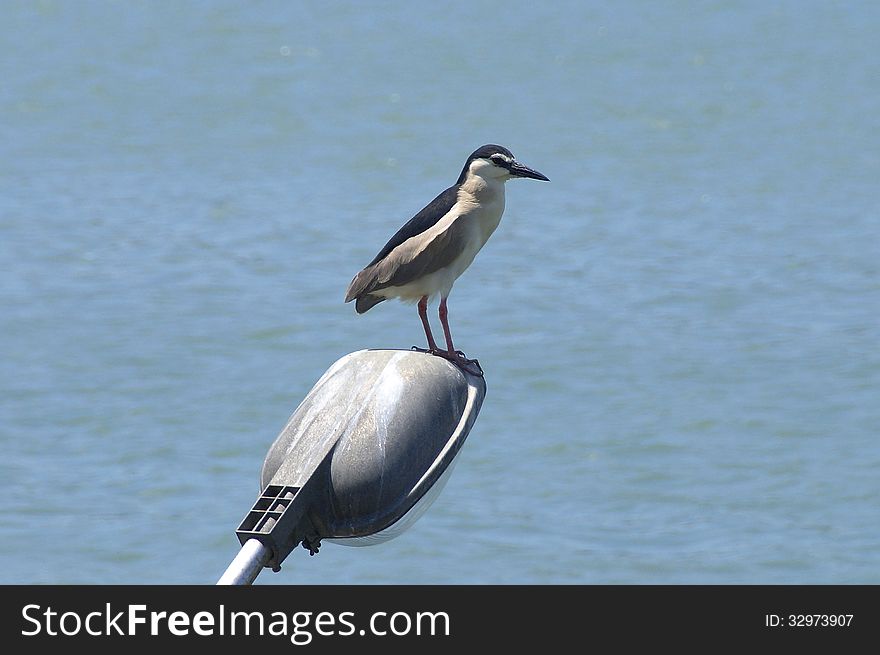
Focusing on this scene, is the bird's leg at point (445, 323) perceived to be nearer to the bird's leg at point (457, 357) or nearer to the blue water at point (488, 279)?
the bird's leg at point (457, 357)

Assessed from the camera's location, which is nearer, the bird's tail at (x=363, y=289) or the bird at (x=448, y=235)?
the bird at (x=448, y=235)

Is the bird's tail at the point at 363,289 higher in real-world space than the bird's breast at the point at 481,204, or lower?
lower

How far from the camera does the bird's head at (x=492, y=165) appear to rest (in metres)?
7.44

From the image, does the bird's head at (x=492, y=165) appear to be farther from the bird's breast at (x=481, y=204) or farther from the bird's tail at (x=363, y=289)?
the bird's tail at (x=363, y=289)

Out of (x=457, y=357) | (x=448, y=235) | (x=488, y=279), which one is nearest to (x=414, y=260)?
(x=448, y=235)

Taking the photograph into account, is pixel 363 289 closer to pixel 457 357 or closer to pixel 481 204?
pixel 481 204

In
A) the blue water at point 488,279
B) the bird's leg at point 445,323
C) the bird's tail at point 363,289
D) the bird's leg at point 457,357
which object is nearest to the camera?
the bird's leg at point 457,357

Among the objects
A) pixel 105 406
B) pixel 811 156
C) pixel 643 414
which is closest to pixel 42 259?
pixel 105 406

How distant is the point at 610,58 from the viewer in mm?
48656

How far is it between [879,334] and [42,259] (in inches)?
637

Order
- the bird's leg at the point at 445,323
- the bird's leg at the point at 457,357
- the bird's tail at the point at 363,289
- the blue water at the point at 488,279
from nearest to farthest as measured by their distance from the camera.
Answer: the bird's leg at the point at 457,357 → the bird's leg at the point at 445,323 → the bird's tail at the point at 363,289 → the blue water at the point at 488,279

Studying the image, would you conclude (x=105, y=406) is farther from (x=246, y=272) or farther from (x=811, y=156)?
(x=811, y=156)

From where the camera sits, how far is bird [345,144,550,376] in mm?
7488

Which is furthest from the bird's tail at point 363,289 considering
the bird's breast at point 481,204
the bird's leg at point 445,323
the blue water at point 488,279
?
the blue water at point 488,279
